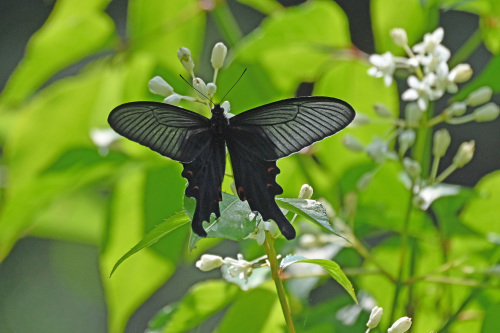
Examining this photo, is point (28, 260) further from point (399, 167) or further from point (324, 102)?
point (324, 102)

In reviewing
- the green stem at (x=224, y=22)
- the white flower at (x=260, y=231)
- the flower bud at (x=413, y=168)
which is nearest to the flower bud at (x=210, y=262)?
the white flower at (x=260, y=231)

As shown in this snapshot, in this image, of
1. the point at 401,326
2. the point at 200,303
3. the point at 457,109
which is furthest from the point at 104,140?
the point at 401,326

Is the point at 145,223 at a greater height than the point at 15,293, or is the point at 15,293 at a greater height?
the point at 145,223

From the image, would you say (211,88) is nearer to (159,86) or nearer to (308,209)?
(159,86)

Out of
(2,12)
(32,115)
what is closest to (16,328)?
(2,12)

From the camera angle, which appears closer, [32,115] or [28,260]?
[32,115]

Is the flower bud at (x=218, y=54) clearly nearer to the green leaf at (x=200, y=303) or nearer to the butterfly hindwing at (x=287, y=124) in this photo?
the butterfly hindwing at (x=287, y=124)
